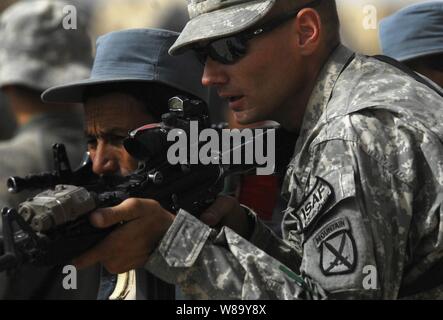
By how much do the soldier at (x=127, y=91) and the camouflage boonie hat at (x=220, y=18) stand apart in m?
0.60

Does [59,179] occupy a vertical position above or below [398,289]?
above

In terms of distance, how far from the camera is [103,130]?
2996 mm

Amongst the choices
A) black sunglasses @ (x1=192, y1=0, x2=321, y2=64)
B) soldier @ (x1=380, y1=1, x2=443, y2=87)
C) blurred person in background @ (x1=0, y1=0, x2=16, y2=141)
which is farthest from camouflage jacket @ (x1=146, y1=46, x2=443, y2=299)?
blurred person in background @ (x1=0, y1=0, x2=16, y2=141)

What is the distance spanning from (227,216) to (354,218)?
84 cm

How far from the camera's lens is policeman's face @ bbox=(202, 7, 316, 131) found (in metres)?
2.38

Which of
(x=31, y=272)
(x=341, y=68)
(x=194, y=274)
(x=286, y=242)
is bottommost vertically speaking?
(x=31, y=272)

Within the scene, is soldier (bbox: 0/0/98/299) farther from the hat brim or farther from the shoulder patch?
the shoulder patch

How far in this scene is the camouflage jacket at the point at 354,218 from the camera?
6.21ft

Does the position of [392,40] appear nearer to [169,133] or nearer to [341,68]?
[341,68]

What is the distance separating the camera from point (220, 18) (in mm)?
2387

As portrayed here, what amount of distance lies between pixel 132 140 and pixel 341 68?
2.20 ft

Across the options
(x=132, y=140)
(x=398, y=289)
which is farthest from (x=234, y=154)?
(x=398, y=289)

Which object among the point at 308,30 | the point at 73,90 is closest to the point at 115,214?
the point at 308,30

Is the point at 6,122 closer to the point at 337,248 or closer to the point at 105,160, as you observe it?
the point at 105,160
